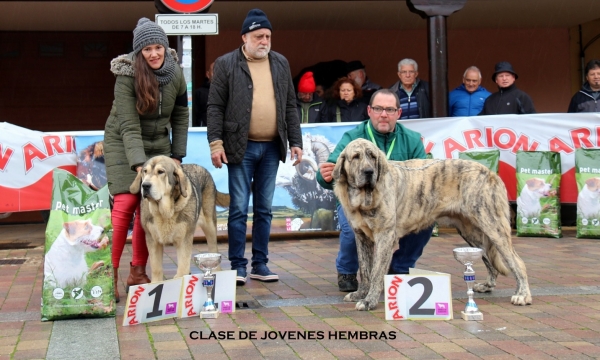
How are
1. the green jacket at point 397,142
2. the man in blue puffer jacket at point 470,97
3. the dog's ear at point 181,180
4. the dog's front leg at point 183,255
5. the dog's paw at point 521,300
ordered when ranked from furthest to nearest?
1. the man in blue puffer jacket at point 470,97
2. the green jacket at point 397,142
3. the dog's front leg at point 183,255
4. the dog's ear at point 181,180
5. the dog's paw at point 521,300

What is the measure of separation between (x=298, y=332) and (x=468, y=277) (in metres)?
1.20

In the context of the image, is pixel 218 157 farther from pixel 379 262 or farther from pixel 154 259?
pixel 379 262

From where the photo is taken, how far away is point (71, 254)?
5.22 metres


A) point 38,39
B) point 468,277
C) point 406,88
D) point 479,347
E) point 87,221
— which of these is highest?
point 38,39

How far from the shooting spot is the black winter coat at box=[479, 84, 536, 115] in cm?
1016

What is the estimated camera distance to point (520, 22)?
47.6 feet

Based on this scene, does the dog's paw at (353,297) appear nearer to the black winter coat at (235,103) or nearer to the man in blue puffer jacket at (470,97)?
the black winter coat at (235,103)

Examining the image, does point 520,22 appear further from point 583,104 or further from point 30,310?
point 30,310

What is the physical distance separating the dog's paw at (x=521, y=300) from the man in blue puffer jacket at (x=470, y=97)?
17.6 ft

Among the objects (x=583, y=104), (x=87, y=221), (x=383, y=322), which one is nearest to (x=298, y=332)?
(x=383, y=322)

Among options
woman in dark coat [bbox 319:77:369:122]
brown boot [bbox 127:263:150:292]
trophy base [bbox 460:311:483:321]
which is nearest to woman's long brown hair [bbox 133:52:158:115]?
brown boot [bbox 127:263:150:292]

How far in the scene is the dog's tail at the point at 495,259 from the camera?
232 inches

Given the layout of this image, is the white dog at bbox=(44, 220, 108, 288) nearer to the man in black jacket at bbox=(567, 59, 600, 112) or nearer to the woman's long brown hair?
the woman's long brown hair

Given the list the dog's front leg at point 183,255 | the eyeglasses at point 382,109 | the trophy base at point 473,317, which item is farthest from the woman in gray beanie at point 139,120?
the trophy base at point 473,317
